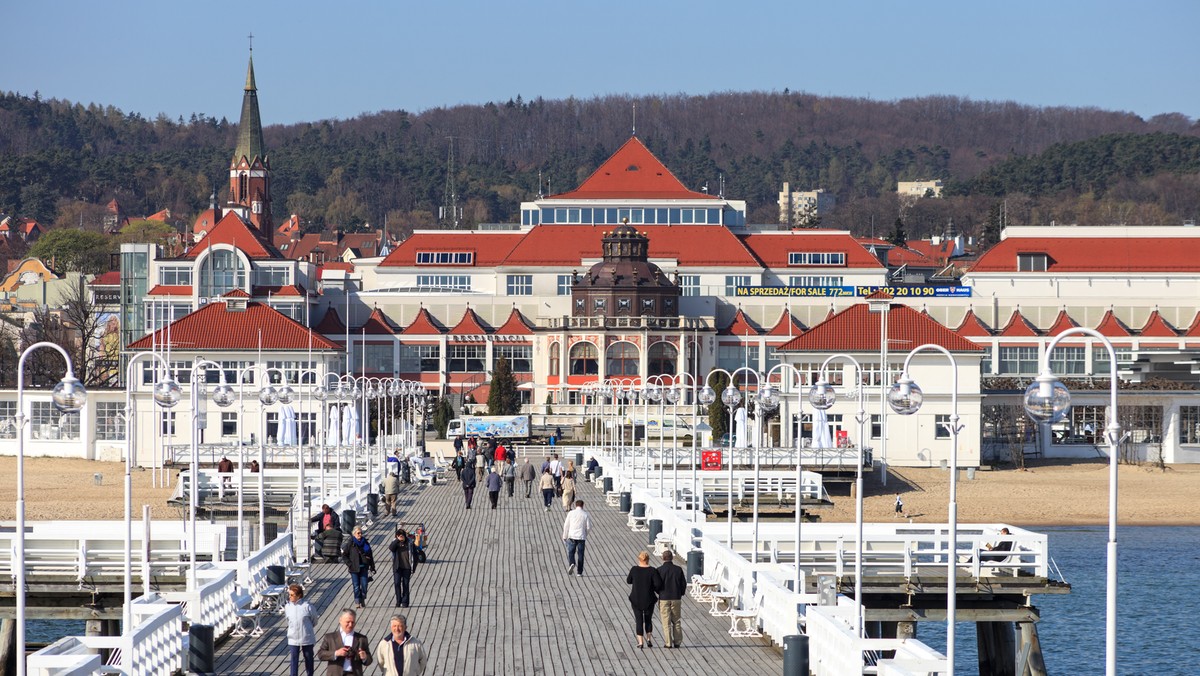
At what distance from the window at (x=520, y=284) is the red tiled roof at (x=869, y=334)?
3283 cm

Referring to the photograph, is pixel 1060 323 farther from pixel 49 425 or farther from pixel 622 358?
pixel 49 425

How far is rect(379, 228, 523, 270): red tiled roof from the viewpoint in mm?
117562

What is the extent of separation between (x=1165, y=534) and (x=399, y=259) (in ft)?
222

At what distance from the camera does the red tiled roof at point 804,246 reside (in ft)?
384

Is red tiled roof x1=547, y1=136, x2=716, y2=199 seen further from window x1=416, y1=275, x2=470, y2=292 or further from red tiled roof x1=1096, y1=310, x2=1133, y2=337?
red tiled roof x1=1096, y1=310, x2=1133, y2=337

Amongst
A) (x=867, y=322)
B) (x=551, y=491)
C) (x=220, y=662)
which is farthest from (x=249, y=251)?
(x=220, y=662)

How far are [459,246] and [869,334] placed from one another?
42.0 meters

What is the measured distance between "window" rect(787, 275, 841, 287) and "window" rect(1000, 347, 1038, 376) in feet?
52.3

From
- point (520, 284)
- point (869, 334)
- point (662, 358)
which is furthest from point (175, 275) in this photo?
point (869, 334)

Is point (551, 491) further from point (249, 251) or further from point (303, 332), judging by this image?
point (249, 251)

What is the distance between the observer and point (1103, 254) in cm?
11125

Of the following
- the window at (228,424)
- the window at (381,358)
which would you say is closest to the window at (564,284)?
the window at (381,358)

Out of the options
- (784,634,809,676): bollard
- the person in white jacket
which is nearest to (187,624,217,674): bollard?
the person in white jacket

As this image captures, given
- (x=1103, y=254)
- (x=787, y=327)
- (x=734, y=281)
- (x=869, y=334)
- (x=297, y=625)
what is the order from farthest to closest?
(x=734, y=281)
(x=1103, y=254)
(x=787, y=327)
(x=869, y=334)
(x=297, y=625)
